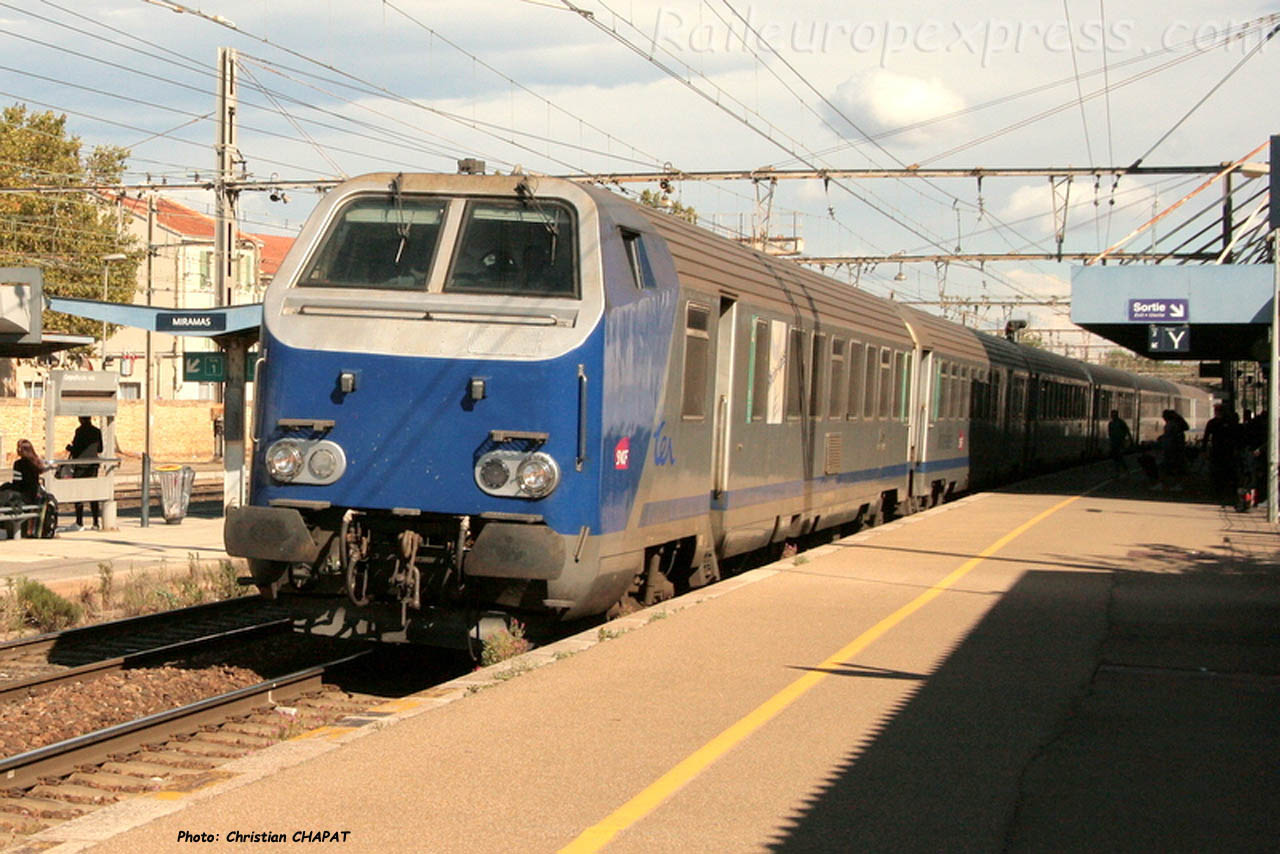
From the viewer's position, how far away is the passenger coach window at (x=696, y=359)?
11.0 m

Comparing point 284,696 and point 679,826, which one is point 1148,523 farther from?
point 679,826

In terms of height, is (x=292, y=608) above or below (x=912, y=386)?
below

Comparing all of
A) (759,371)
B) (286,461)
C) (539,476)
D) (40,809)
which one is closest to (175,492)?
(759,371)

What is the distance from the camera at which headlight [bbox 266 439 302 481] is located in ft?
29.4

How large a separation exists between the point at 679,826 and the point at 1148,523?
1660 cm

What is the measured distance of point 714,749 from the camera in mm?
6727

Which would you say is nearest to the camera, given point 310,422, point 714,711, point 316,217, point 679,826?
point 679,826

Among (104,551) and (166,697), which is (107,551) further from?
(166,697)

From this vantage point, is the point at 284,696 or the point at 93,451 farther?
the point at 93,451

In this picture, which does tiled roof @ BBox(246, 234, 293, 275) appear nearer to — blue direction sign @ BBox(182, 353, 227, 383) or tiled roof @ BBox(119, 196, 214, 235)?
tiled roof @ BBox(119, 196, 214, 235)

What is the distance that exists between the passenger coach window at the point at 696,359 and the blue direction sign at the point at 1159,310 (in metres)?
14.1

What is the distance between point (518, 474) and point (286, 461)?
1.48 m

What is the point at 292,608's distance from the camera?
30.5 ft

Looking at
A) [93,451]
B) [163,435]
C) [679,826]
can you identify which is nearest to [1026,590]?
[679,826]
